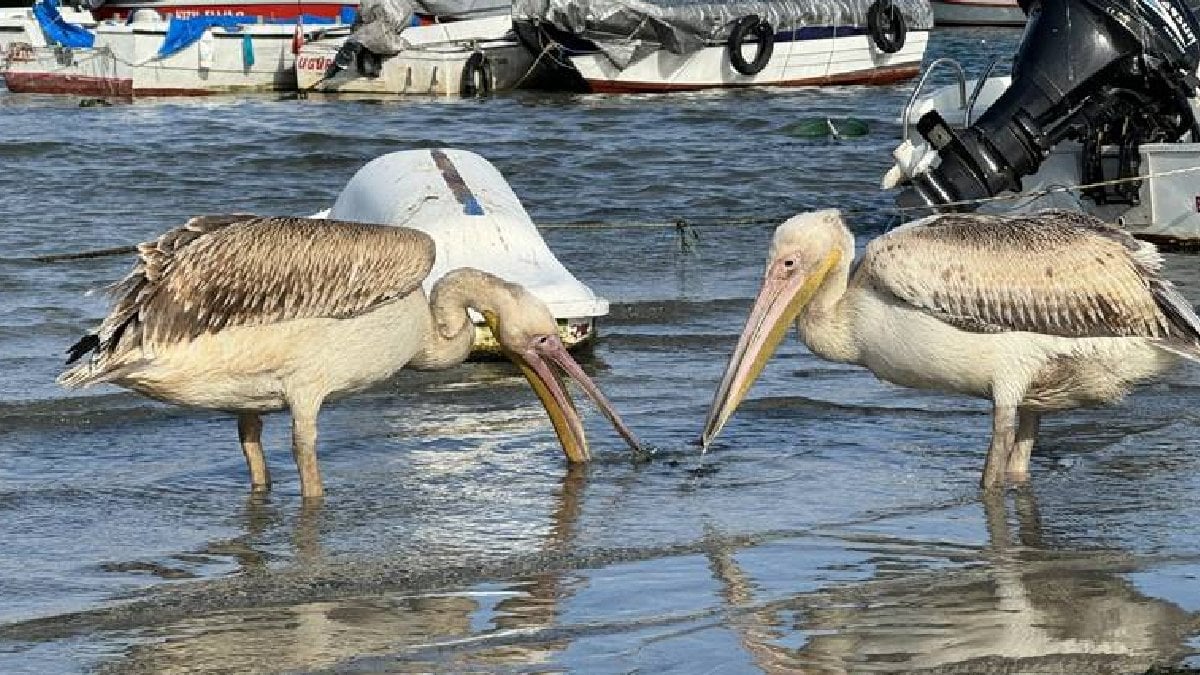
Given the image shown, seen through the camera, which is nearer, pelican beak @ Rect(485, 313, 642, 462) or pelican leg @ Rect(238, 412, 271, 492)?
pelican leg @ Rect(238, 412, 271, 492)

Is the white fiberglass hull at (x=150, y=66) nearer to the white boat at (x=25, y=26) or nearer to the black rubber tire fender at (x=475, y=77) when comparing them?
the white boat at (x=25, y=26)

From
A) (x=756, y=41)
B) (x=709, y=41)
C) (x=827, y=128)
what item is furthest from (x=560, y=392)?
(x=756, y=41)

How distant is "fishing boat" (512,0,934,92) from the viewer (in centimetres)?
2936

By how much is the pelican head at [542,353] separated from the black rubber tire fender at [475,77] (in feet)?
69.7

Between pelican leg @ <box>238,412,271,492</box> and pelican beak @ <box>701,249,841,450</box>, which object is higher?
pelican beak @ <box>701,249,841,450</box>

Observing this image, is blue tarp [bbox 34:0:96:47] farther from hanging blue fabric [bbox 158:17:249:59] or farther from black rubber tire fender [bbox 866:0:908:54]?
black rubber tire fender [bbox 866:0:908:54]

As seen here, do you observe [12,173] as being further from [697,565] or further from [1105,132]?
[697,565]

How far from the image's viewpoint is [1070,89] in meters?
12.7

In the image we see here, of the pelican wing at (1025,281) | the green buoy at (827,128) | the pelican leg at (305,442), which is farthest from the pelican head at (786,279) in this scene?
the green buoy at (827,128)

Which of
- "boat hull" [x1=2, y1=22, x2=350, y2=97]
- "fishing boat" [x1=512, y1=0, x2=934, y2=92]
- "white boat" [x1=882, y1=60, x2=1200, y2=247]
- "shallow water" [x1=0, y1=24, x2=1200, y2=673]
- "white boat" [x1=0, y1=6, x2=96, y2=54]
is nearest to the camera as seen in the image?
"shallow water" [x1=0, y1=24, x2=1200, y2=673]

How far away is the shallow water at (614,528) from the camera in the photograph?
18.4ft

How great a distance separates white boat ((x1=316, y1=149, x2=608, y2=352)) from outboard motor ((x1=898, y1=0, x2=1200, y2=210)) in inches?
125

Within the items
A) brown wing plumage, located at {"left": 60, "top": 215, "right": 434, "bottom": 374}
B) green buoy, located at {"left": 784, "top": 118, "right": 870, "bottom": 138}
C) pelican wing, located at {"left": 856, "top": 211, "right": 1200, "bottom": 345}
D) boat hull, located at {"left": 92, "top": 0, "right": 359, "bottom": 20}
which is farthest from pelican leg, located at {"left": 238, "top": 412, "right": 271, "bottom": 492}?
boat hull, located at {"left": 92, "top": 0, "right": 359, "bottom": 20}

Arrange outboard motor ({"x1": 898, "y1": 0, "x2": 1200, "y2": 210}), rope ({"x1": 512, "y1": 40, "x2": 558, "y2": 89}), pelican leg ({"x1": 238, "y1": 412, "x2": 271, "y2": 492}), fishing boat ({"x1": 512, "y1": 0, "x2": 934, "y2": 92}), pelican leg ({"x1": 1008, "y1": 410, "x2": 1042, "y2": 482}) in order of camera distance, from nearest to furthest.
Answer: pelican leg ({"x1": 1008, "y1": 410, "x2": 1042, "y2": 482}), pelican leg ({"x1": 238, "y1": 412, "x2": 271, "y2": 492}), outboard motor ({"x1": 898, "y1": 0, "x2": 1200, "y2": 210}), fishing boat ({"x1": 512, "y1": 0, "x2": 934, "y2": 92}), rope ({"x1": 512, "y1": 40, "x2": 558, "y2": 89})
